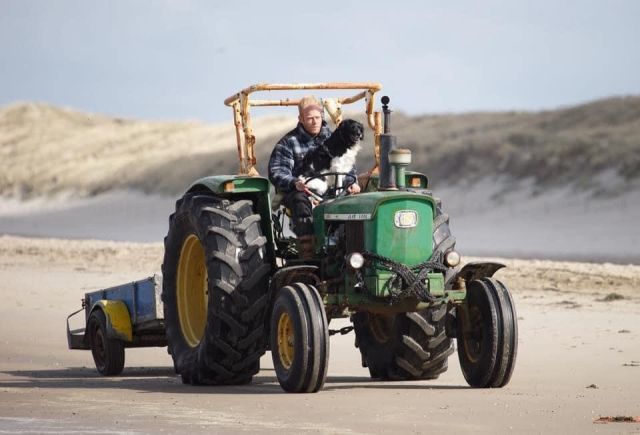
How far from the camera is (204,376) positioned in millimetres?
11484

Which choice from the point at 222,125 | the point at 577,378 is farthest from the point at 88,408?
the point at 222,125

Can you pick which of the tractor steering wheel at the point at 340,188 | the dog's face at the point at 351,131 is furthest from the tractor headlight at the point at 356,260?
the dog's face at the point at 351,131

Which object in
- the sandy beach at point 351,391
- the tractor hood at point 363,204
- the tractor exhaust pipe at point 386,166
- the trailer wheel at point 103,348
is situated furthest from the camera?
the trailer wheel at point 103,348

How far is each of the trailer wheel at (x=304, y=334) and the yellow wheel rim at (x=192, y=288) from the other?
1.78m

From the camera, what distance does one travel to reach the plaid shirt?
1151cm

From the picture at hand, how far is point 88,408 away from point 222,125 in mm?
73074

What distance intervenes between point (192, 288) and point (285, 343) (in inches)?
72.3

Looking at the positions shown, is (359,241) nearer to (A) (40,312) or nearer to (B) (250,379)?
(B) (250,379)

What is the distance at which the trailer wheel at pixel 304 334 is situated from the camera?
34.0 feet

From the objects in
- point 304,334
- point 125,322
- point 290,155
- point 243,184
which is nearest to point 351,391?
point 304,334

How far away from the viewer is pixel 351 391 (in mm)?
11031

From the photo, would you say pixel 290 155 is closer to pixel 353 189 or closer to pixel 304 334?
pixel 353 189

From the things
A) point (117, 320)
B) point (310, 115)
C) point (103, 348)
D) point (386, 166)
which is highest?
point (310, 115)

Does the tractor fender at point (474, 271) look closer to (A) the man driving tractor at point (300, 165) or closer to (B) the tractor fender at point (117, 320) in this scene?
(A) the man driving tractor at point (300, 165)
